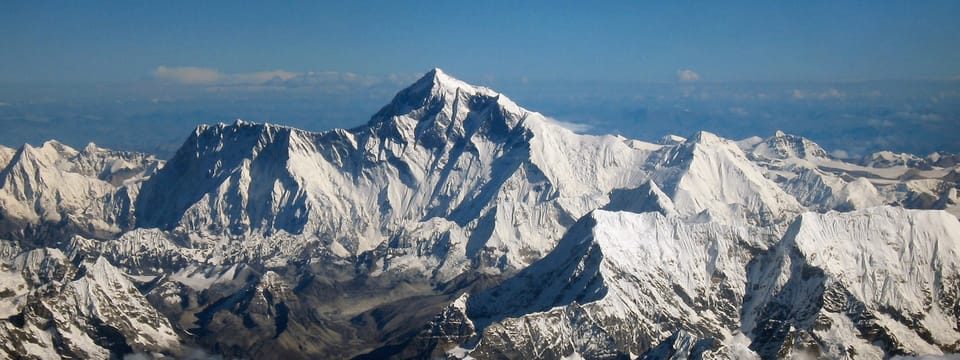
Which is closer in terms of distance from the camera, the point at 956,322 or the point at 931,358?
the point at 931,358

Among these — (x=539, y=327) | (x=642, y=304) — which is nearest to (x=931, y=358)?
(x=642, y=304)

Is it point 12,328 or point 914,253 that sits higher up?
point 914,253

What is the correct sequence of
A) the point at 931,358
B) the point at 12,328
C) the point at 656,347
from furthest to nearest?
1. the point at 12,328
2. the point at 656,347
3. the point at 931,358

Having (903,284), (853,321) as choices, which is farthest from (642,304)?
(903,284)

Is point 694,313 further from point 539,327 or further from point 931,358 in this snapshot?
point 931,358

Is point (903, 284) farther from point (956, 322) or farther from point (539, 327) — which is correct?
point (539, 327)

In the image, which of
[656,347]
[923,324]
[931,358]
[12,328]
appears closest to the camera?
[931,358]

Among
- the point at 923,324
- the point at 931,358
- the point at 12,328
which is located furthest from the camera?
the point at 12,328
